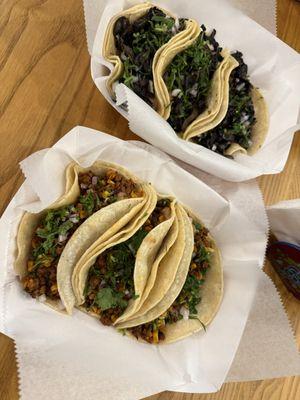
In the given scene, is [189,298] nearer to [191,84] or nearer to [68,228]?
[68,228]

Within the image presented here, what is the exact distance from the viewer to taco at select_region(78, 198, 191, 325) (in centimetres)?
182

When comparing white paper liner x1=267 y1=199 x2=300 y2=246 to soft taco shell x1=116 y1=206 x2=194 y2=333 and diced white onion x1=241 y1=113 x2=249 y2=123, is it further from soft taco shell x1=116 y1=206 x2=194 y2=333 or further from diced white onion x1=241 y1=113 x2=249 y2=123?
diced white onion x1=241 y1=113 x2=249 y2=123

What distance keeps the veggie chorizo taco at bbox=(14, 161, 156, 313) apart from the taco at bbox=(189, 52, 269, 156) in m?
0.45

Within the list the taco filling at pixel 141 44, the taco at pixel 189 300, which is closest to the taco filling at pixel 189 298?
the taco at pixel 189 300

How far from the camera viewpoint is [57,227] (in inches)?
72.2

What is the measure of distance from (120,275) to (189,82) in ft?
3.25

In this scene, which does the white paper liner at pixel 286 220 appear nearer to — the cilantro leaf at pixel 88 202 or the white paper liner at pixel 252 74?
the white paper liner at pixel 252 74

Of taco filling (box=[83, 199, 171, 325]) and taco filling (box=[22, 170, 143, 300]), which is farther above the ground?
taco filling (box=[22, 170, 143, 300])

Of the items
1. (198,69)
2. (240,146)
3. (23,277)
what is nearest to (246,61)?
(198,69)

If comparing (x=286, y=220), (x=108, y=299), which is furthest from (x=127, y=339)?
(x=286, y=220)

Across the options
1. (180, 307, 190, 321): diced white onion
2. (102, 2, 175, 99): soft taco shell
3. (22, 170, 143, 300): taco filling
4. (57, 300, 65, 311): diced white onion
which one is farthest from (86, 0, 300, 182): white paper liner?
(57, 300, 65, 311): diced white onion

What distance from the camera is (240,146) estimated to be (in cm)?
216

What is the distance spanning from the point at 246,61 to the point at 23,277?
63.2 inches

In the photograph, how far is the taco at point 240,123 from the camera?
7.02ft
